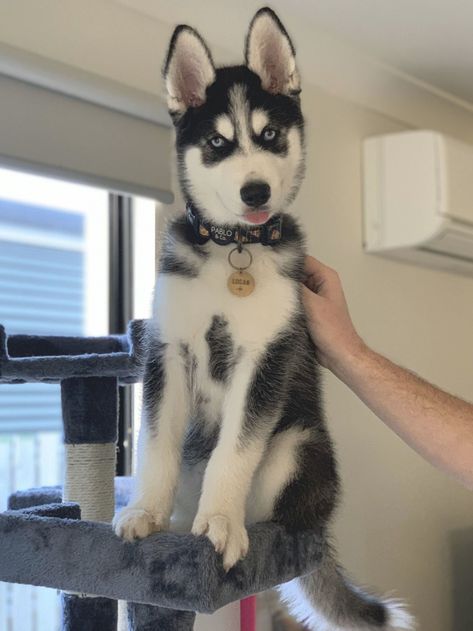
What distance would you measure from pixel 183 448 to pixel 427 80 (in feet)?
6.57

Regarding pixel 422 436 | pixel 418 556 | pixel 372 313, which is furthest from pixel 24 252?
pixel 418 556

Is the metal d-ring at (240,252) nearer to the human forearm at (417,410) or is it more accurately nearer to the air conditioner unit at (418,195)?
the human forearm at (417,410)

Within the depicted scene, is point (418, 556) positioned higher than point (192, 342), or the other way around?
point (192, 342)

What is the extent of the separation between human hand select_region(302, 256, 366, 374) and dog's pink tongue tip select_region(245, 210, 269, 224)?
0.18m

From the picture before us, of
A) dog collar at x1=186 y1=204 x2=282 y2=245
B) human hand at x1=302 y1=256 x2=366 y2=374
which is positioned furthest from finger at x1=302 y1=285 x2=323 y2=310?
dog collar at x1=186 y1=204 x2=282 y2=245

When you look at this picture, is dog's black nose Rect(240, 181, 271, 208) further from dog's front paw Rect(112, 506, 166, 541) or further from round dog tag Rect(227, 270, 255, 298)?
dog's front paw Rect(112, 506, 166, 541)

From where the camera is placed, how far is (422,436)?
1.27 metres

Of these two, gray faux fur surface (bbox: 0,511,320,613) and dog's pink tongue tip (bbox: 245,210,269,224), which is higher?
dog's pink tongue tip (bbox: 245,210,269,224)

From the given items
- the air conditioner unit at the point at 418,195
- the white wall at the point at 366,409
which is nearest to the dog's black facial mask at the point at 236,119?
the white wall at the point at 366,409

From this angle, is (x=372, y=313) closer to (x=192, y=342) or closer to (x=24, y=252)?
(x=24, y=252)

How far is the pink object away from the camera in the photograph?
1.69m

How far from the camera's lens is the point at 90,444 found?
130 cm

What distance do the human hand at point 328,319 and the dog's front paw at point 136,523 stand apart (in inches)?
16.4

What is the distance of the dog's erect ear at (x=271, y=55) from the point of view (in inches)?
41.4
